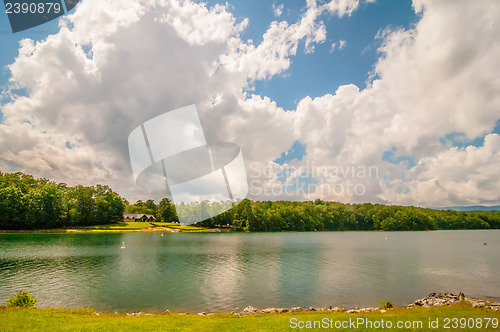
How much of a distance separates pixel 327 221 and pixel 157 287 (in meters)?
168

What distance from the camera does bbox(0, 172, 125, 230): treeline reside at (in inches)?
3880

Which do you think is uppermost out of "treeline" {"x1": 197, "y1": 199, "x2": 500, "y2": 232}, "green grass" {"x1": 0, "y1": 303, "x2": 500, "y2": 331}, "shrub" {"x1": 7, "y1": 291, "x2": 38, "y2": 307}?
"green grass" {"x1": 0, "y1": 303, "x2": 500, "y2": 331}

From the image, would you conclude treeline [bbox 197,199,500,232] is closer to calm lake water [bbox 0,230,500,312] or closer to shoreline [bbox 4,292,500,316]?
calm lake water [bbox 0,230,500,312]

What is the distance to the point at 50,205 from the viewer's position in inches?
4333

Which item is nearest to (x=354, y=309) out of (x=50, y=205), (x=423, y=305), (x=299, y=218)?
(x=423, y=305)

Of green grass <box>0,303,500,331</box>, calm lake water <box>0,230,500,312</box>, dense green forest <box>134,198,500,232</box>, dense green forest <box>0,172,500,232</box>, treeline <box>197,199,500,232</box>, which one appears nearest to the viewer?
green grass <box>0,303,500,331</box>

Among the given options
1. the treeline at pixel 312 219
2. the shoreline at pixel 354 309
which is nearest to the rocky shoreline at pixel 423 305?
the shoreline at pixel 354 309

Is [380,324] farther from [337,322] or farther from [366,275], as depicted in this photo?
[366,275]

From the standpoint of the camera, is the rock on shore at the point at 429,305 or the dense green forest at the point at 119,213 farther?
the dense green forest at the point at 119,213

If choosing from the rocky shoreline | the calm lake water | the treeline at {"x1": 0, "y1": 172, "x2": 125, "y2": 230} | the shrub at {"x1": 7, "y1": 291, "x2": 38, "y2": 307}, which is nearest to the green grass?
the shrub at {"x1": 7, "y1": 291, "x2": 38, "y2": 307}

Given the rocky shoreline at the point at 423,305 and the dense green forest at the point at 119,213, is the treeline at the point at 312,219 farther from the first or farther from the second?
the rocky shoreline at the point at 423,305

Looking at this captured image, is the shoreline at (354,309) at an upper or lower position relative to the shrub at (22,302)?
lower

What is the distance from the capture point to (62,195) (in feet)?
391

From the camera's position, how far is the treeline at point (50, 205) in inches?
3880
